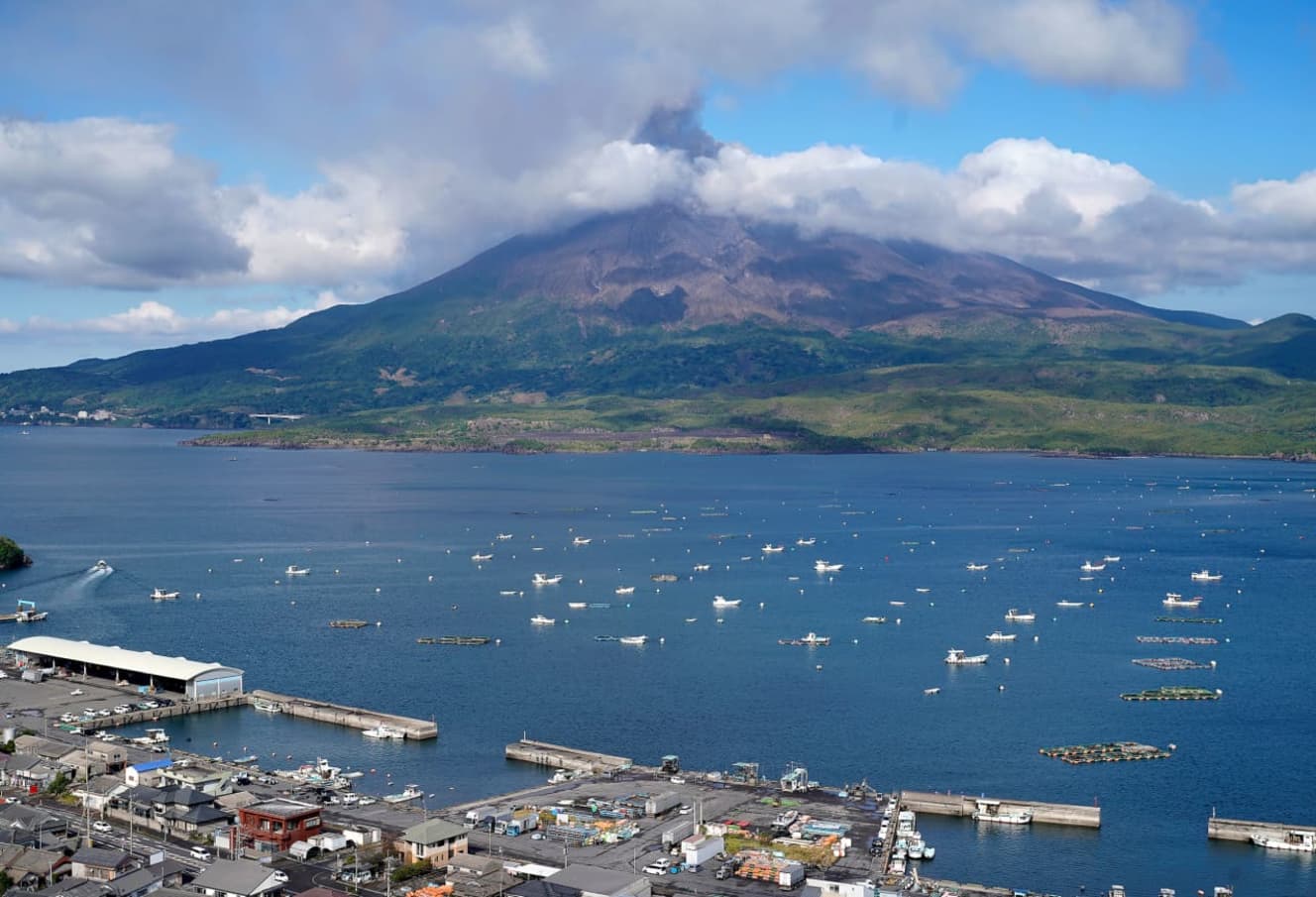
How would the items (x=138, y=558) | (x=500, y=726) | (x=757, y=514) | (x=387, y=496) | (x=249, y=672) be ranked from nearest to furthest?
1. (x=500, y=726)
2. (x=249, y=672)
3. (x=138, y=558)
4. (x=757, y=514)
5. (x=387, y=496)

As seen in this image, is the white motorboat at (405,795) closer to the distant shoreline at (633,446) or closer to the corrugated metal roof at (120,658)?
the corrugated metal roof at (120,658)

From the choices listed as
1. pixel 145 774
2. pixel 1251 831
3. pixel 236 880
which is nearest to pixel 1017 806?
pixel 1251 831

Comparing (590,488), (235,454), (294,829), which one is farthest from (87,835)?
(235,454)

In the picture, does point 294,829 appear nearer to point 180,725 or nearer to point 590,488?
point 180,725

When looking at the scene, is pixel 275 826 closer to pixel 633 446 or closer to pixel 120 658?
pixel 120 658

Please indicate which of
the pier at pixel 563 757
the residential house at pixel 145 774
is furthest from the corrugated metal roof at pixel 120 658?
the pier at pixel 563 757
